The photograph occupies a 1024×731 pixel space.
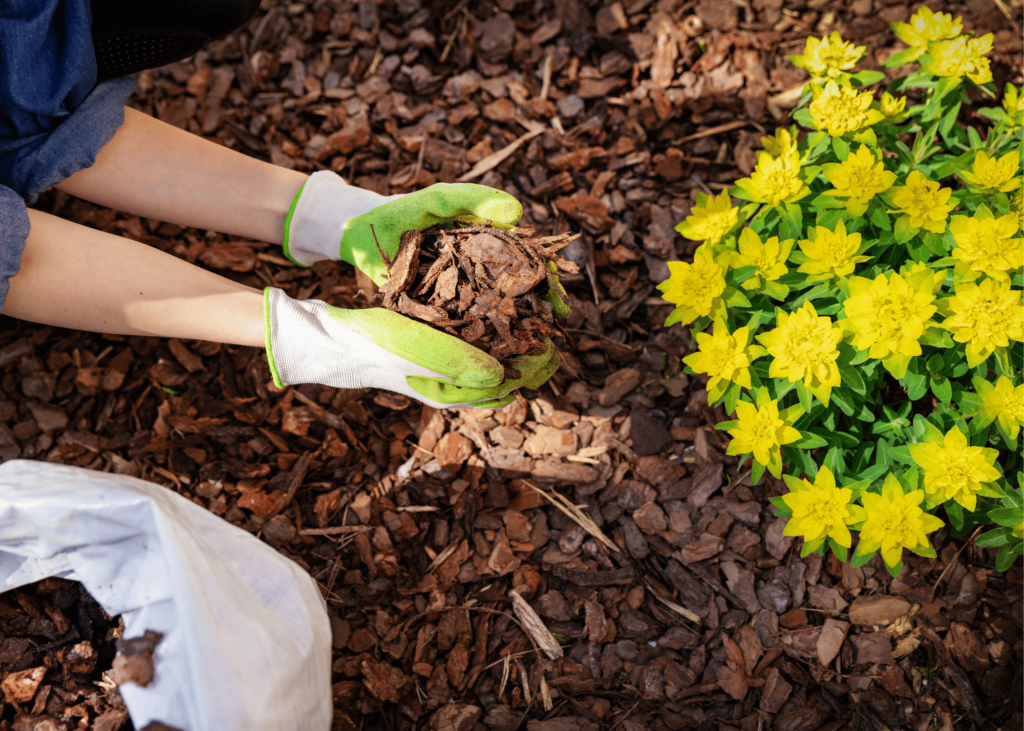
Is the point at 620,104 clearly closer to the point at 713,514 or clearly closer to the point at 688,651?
the point at 713,514

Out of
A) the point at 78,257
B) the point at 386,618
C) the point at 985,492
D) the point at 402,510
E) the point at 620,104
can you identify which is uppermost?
the point at 620,104

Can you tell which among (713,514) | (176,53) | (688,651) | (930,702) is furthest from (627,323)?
(176,53)

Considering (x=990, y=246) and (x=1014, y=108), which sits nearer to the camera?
(x=990, y=246)

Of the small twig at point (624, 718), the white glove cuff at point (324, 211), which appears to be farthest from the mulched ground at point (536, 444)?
the white glove cuff at point (324, 211)

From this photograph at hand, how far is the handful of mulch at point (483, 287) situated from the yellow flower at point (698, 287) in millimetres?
286

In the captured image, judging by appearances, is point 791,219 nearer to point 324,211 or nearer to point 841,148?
point 841,148

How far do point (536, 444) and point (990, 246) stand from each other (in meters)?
1.27

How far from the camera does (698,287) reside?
157cm

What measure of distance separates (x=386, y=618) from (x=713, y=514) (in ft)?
3.39

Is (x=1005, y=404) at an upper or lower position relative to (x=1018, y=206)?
lower

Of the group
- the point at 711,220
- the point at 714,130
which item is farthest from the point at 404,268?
the point at 714,130

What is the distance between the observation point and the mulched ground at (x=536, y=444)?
172cm

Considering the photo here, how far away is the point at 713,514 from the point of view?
187 centimetres

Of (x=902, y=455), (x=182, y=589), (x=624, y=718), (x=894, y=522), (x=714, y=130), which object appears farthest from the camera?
(x=714, y=130)
